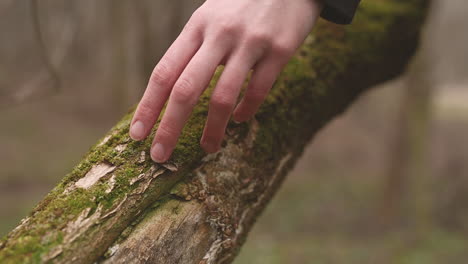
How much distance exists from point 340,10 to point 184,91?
51 centimetres

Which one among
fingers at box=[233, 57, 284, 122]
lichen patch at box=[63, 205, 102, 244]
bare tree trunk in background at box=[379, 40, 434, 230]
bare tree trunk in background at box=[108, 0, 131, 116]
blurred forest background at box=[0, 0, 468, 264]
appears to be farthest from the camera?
bare tree trunk in background at box=[379, 40, 434, 230]

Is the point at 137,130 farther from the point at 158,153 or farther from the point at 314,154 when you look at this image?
the point at 314,154

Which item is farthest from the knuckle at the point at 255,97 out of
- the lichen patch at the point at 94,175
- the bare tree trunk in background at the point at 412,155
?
the bare tree trunk in background at the point at 412,155

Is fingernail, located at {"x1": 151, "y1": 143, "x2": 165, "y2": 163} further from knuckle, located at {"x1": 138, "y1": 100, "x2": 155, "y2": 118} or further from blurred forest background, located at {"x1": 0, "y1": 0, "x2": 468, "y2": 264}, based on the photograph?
blurred forest background, located at {"x1": 0, "y1": 0, "x2": 468, "y2": 264}

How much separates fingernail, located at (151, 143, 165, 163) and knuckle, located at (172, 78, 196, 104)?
190 mm

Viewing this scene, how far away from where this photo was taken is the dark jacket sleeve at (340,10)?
1177 millimetres

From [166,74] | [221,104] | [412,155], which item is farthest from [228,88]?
[412,155]

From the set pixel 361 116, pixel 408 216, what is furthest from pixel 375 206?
pixel 361 116

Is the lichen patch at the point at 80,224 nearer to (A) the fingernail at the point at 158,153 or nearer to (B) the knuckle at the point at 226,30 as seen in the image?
(A) the fingernail at the point at 158,153

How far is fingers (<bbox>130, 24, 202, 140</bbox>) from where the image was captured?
1.07 meters

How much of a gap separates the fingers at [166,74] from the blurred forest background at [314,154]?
5.99 feet

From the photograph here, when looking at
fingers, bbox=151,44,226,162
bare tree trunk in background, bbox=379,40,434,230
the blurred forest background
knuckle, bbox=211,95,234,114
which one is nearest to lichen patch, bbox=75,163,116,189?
fingers, bbox=151,44,226,162

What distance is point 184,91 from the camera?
1041 millimetres

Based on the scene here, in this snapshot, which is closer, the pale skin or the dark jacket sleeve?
the pale skin
